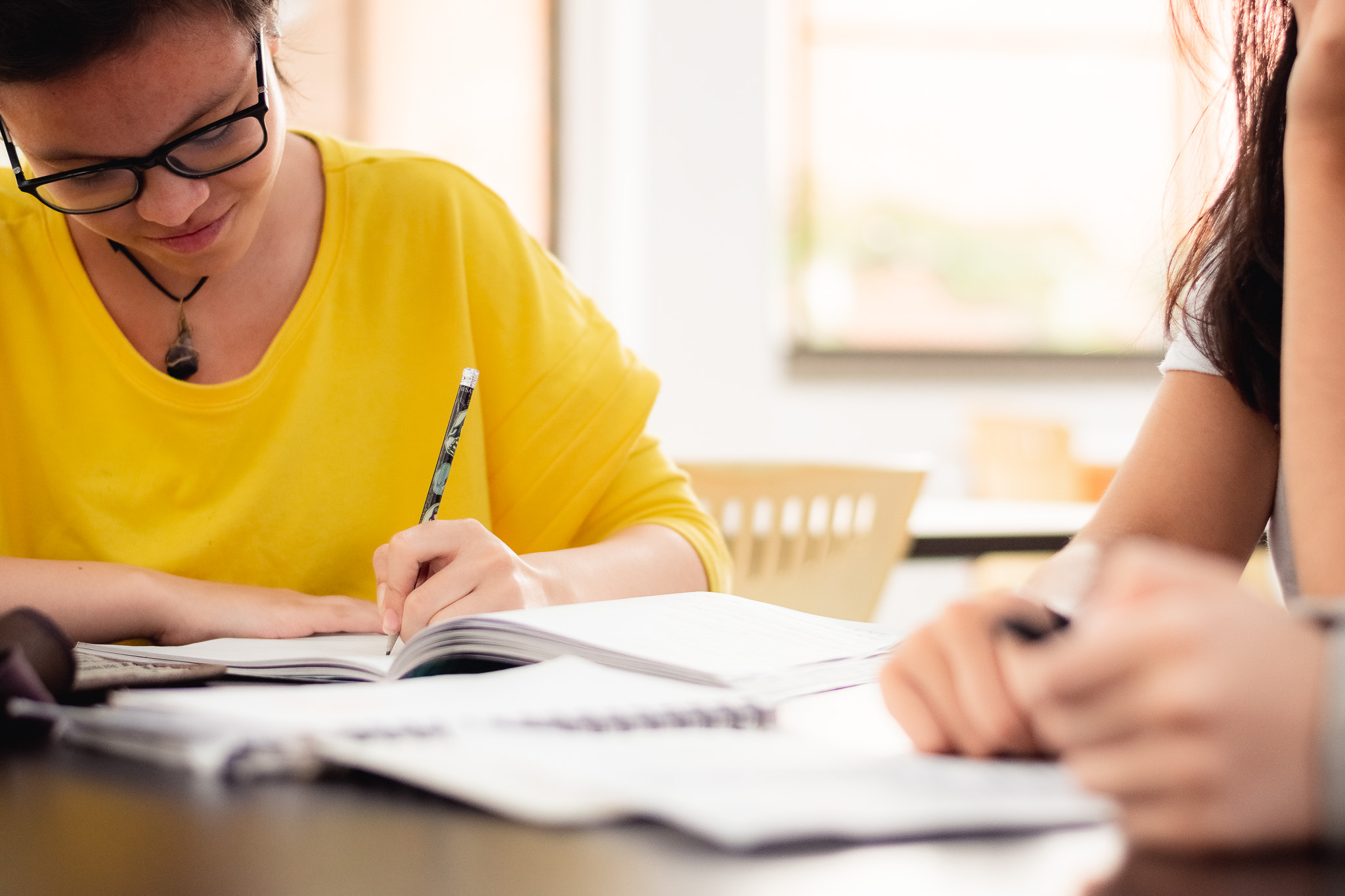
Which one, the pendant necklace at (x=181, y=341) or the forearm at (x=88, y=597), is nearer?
the forearm at (x=88, y=597)

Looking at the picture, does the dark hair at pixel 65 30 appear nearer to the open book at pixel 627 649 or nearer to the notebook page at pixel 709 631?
the open book at pixel 627 649

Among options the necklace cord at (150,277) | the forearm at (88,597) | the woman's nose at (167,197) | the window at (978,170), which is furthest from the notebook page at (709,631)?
the window at (978,170)

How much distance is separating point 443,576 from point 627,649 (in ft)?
0.65

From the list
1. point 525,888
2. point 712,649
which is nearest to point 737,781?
point 525,888

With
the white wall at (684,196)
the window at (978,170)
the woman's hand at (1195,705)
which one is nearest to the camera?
the woman's hand at (1195,705)

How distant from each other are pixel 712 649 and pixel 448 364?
585 mm

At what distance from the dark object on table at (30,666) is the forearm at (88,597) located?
0.29 metres

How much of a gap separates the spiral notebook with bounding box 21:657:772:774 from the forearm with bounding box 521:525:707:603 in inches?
11.5

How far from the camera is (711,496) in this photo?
73.2 inches

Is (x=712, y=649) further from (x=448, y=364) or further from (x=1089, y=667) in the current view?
(x=448, y=364)

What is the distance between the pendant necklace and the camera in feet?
3.63

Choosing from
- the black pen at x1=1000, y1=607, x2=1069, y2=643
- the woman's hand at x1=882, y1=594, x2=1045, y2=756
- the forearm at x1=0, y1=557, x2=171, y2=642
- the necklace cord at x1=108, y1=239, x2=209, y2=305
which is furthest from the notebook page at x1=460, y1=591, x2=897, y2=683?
the necklace cord at x1=108, y1=239, x2=209, y2=305

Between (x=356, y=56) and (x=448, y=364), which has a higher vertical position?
(x=356, y=56)

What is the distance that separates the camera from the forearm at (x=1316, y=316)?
711 millimetres
